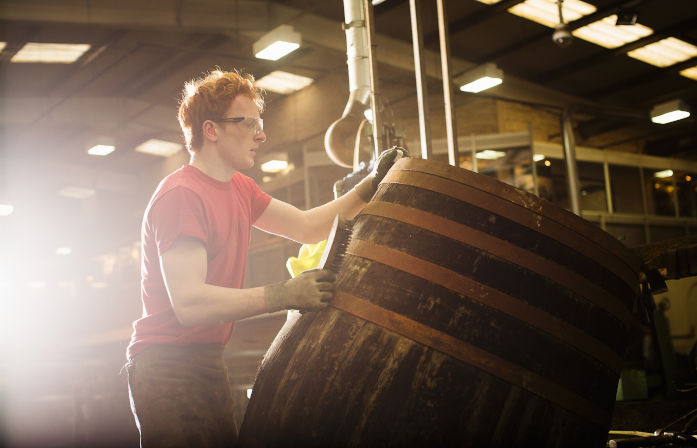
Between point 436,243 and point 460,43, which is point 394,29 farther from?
point 436,243

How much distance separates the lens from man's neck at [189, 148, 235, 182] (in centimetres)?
190

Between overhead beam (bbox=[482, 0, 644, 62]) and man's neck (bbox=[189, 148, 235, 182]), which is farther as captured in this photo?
overhead beam (bbox=[482, 0, 644, 62])

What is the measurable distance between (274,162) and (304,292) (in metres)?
12.9

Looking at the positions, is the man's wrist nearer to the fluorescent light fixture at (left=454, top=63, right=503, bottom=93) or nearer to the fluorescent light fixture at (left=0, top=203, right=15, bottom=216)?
the fluorescent light fixture at (left=454, top=63, right=503, bottom=93)

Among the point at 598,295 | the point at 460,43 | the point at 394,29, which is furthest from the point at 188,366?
the point at 460,43

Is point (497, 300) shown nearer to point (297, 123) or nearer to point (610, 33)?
point (610, 33)

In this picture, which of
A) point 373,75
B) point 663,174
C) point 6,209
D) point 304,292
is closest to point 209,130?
point 304,292

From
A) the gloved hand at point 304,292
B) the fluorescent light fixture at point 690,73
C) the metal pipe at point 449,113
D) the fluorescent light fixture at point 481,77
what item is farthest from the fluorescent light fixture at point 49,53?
the fluorescent light fixture at point 690,73

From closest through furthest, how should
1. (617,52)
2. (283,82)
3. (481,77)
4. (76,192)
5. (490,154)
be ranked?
(481,77), (617,52), (490,154), (283,82), (76,192)

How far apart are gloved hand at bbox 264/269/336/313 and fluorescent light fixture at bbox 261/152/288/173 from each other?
12565 millimetres

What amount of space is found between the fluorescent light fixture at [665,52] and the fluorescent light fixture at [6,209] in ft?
52.8

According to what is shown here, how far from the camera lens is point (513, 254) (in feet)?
4.82

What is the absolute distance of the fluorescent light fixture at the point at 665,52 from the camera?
36.6 ft

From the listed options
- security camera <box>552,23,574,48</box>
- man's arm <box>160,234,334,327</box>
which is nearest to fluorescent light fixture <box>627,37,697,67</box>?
security camera <box>552,23,574,48</box>
